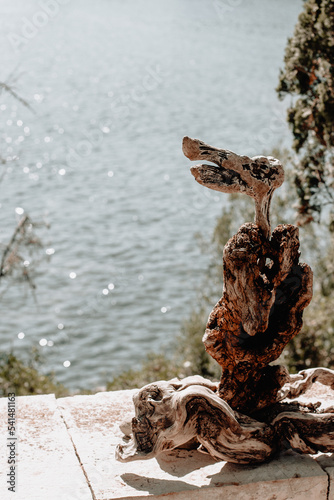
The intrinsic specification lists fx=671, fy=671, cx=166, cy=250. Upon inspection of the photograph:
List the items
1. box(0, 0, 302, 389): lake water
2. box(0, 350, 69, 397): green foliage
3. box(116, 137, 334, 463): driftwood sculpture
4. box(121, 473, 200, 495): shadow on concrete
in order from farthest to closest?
box(0, 0, 302, 389): lake water → box(0, 350, 69, 397): green foliage → box(116, 137, 334, 463): driftwood sculpture → box(121, 473, 200, 495): shadow on concrete

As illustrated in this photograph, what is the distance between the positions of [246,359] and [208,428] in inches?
14.9

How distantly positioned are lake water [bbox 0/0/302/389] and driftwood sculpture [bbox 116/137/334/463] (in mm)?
3471

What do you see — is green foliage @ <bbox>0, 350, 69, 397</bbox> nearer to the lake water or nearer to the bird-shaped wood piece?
the lake water

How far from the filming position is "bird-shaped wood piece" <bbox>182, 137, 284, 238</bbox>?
3211 millimetres

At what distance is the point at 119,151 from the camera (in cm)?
1420

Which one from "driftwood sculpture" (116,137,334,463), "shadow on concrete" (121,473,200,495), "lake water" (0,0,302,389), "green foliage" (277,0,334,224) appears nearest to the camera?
"shadow on concrete" (121,473,200,495)

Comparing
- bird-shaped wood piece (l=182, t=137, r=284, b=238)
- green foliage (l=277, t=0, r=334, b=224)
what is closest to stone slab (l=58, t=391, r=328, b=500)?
bird-shaped wood piece (l=182, t=137, r=284, b=238)

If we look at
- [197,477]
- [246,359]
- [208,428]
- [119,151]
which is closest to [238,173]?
[246,359]

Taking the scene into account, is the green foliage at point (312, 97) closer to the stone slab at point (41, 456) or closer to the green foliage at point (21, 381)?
the stone slab at point (41, 456)

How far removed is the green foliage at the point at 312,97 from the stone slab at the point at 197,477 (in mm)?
2865

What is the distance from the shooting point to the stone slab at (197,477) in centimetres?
311

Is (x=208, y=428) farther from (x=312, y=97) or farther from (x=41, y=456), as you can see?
(x=312, y=97)

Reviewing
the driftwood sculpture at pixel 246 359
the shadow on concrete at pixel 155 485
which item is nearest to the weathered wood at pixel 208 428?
the driftwood sculpture at pixel 246 359

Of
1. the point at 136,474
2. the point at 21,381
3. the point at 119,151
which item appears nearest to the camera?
the point at 136,474
